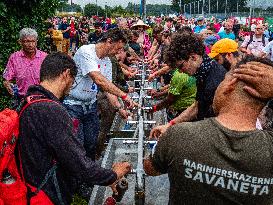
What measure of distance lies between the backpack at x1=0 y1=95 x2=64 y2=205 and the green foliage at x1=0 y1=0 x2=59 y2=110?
5229 millimetres

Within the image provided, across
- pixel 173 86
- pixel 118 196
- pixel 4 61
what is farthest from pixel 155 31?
pixel 118 196

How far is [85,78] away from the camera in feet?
17.9

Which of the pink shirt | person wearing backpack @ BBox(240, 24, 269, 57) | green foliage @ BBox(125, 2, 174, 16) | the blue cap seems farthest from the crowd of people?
green foliage @ BBox(125, 2, 174, 16)

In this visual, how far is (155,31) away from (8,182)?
10444mm

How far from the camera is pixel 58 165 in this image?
10.1 feet

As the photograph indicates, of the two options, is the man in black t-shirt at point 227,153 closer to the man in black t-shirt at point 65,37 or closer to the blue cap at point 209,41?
the blue cap at point 209,41

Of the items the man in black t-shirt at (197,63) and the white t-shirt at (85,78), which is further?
the white t-shirt at (85,78)

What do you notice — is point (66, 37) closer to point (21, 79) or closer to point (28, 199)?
point (21, 79)

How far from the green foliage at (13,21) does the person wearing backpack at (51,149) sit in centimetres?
517

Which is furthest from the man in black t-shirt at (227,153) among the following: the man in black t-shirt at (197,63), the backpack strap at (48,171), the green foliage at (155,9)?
the green foliage at (155,9)

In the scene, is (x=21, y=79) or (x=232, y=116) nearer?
(x=232, y=116)

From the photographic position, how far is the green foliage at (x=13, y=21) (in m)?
8.03

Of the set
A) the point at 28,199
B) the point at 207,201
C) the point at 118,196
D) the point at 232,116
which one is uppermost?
the point at 232,116

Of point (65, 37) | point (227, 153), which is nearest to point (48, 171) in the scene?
point (227, 153)
